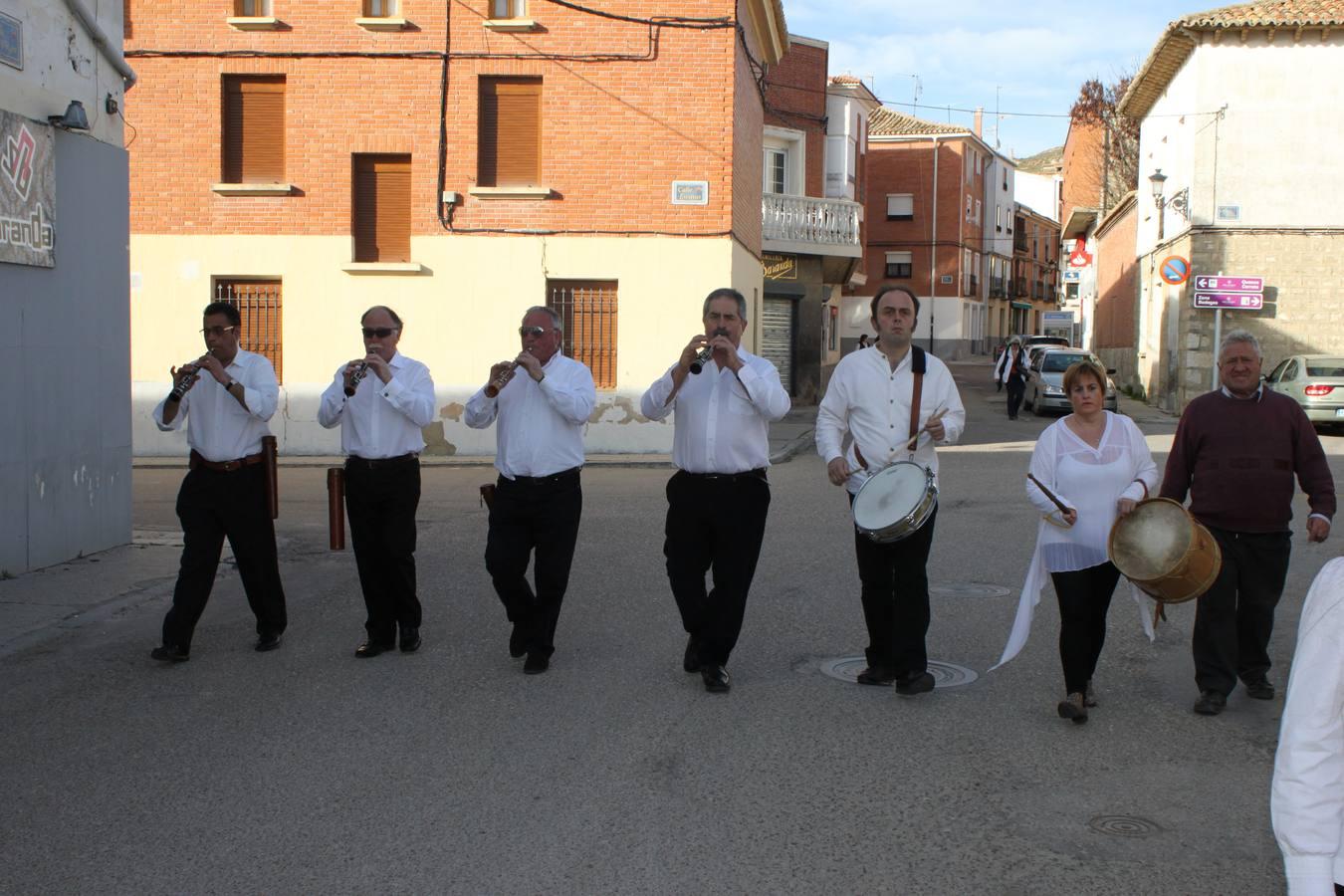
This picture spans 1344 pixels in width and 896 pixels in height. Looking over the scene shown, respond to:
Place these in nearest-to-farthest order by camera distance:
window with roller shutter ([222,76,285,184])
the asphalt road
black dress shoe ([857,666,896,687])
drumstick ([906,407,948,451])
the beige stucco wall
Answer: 1. the asphalt road
2. drumstick ([906,407,948,451])
3. black dress shoe ([857,666,896,687])
4. the beige stucco wall
5. window with roller shutter ([222,76,285,184])

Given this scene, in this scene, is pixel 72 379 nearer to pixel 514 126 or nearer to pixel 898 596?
pixel 898 596

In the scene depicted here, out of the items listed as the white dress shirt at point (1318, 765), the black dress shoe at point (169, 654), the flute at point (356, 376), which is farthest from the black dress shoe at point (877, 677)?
the white dress shirt at point (1318, 765)

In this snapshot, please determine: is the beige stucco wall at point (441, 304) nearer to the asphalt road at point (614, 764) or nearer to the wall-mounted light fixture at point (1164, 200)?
the asphalt road at point (614, 764)

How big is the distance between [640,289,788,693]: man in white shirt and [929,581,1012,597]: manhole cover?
285 cm

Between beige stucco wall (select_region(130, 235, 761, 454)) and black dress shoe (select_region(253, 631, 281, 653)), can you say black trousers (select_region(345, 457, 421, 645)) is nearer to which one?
black dress shoe (select_region(253, 631, 281, 653))

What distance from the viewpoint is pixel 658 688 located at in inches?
253

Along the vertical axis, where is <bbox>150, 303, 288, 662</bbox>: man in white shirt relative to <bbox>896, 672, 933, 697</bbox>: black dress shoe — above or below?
above

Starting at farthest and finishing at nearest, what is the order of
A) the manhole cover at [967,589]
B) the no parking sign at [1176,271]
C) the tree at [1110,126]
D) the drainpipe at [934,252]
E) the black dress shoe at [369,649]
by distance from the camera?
the drainpipe at [934,252] → the tree at [1110,126] → the no parking sign at [1176,271] → the manhole cover at [967,589] → the black dress shoe at [369,649]

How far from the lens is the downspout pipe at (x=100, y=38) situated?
388 inches

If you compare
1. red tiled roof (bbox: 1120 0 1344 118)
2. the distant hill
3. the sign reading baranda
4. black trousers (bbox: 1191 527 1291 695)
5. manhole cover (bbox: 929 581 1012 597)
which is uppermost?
the distant hill

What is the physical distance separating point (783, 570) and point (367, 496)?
3.70 m

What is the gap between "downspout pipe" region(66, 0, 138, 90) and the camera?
9.84 meters

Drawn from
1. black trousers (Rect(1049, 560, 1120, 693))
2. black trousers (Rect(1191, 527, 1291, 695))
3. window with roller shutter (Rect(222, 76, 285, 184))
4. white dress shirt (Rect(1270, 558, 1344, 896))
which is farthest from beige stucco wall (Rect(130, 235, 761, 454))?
white dress shirt (Rect(1270, 558, 1344, 896))

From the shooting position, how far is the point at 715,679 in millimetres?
6328
